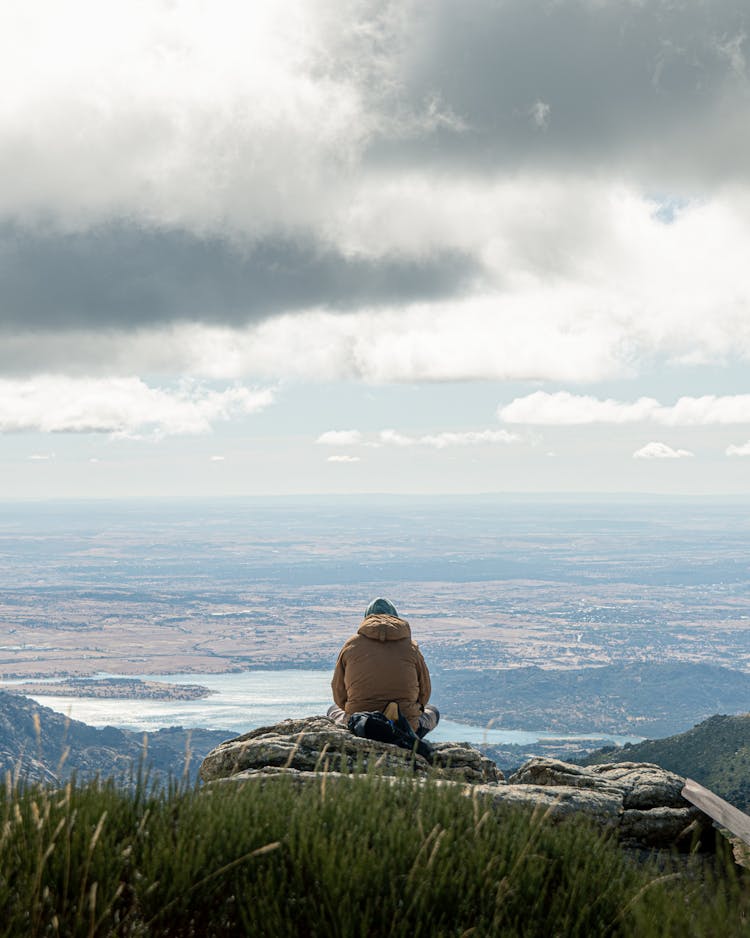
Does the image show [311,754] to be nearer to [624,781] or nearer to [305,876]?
[624,781]

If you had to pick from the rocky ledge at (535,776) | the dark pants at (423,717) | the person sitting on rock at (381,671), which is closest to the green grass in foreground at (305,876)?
the rocky ledge at (535,776)

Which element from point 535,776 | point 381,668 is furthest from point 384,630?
point 535,776

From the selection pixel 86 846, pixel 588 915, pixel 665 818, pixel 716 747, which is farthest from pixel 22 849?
pixel 716 747

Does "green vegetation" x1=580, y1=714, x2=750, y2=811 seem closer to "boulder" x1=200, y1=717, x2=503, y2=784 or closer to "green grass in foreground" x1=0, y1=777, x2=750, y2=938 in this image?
"boulder" x1=200, y1=717, x2=503, y2=784

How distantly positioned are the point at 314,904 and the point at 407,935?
48cm

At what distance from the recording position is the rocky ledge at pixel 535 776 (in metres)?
8.44

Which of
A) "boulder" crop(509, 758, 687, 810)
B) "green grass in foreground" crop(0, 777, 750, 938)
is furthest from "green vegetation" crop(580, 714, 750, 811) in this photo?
"green grass in foreground" crop(0, 777, 750, 938)

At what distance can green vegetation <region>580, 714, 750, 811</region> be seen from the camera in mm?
54594

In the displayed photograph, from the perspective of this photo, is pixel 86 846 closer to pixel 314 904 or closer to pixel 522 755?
pixel 314 904

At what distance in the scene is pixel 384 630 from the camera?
1295 centimetres

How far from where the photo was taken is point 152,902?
441 cm

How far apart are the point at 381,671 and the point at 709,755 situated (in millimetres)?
59328

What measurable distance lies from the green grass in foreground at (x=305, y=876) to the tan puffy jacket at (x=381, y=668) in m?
7.52

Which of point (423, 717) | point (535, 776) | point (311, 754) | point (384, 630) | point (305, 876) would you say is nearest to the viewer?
point (305, 876)
